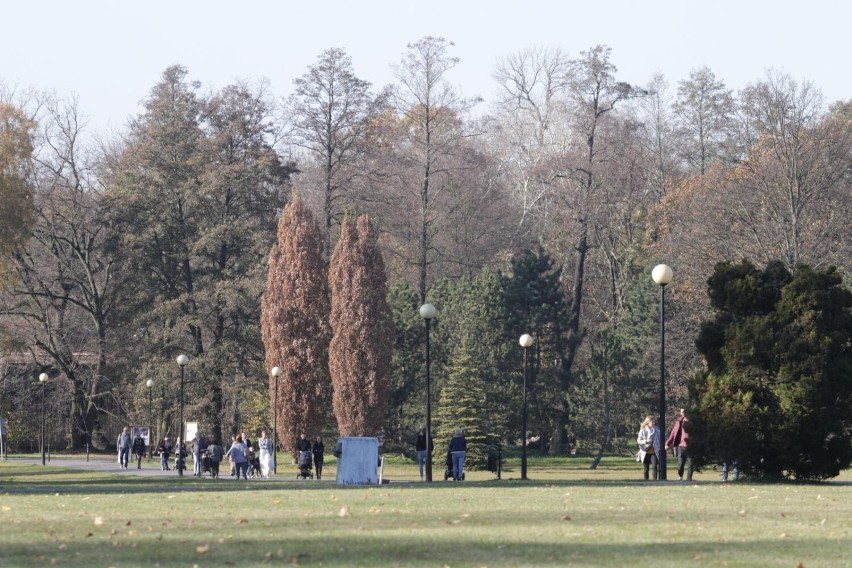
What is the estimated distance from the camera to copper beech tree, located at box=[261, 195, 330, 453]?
6041 centimetres

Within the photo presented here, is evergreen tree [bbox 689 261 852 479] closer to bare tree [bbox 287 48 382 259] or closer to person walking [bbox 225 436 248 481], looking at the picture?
person walking [bbox 225 436 248 481]

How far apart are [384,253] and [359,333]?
14.9 meters

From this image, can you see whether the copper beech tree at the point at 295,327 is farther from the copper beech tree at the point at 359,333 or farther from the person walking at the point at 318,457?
the person walking at the point at 318,457

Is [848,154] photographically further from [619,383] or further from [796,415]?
[796,415]

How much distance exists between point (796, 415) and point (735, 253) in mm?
30583

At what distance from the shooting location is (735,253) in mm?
54438

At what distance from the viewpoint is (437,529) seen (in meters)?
14.1

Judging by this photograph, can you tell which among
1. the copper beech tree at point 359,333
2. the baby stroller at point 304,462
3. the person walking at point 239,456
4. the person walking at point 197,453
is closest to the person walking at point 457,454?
the person walking at point 239,456

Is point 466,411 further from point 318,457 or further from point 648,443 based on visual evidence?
point 648,443

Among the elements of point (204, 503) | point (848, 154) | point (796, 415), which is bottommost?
point (204, 503)

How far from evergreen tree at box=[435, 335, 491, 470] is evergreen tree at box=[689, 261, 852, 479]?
29.9 meters

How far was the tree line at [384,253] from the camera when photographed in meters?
60.7

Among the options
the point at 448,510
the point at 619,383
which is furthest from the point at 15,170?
the point at 448,510

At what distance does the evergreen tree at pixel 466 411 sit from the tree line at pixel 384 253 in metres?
0.15
